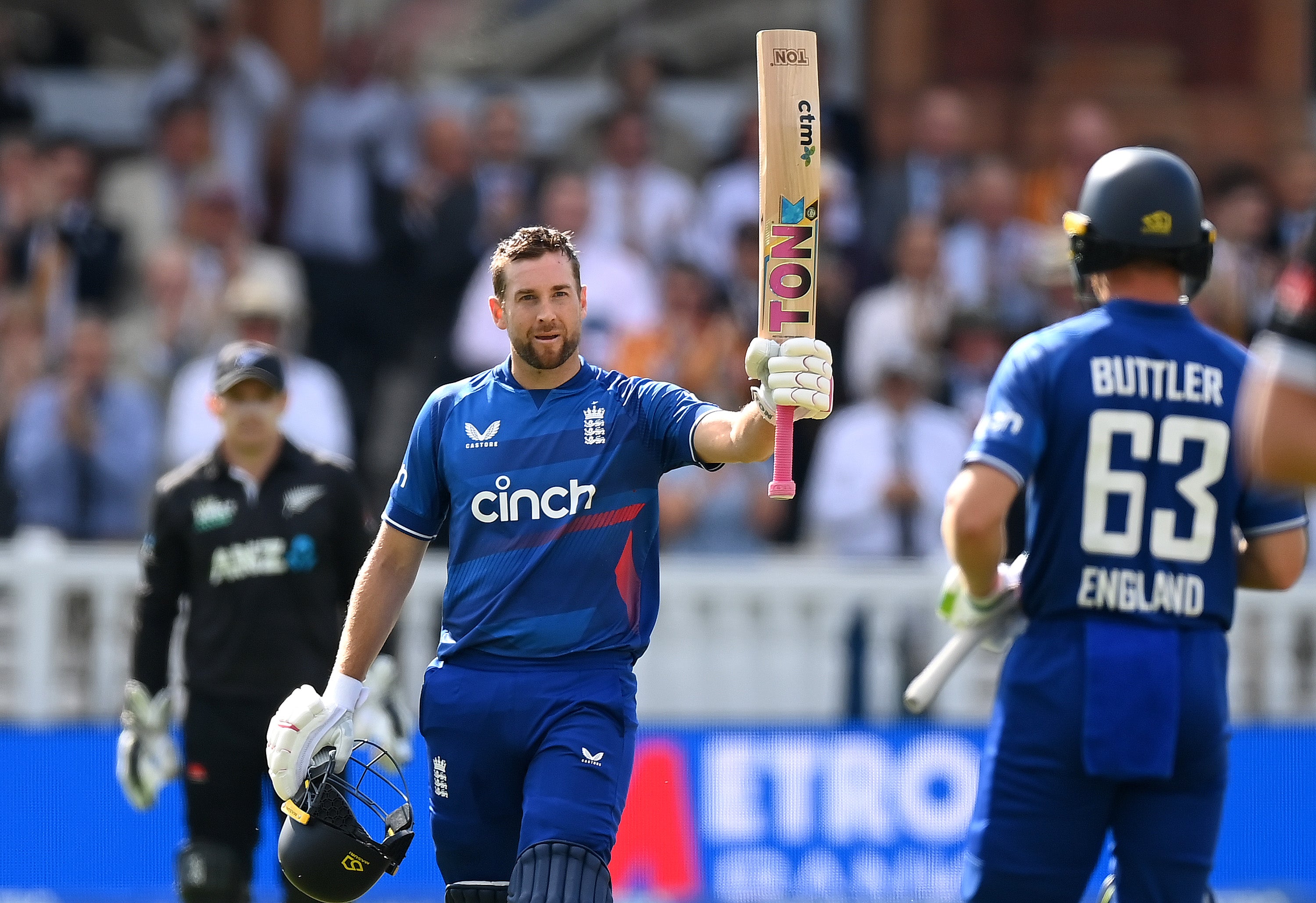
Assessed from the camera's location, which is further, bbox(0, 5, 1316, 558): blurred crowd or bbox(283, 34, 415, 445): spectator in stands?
bbox(283, 34, 415, 445): spectator in stands

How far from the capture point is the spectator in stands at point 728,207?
39.1 feet

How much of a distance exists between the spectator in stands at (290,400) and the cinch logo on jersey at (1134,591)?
19.6 feet

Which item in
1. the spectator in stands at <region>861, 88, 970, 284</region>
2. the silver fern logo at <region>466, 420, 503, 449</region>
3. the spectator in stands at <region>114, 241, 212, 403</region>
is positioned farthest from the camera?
the spectator in stands at <region>861, 88, 970, 284</region>

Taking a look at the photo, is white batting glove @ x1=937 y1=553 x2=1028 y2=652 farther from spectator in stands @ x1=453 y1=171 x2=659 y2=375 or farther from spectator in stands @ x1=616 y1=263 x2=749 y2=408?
spectator in stands @ x1=453 y1=171 x2=659 y2=375

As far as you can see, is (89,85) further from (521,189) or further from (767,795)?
(767,795)

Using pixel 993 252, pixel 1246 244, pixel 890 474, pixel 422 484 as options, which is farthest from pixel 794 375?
pixel 1246 244

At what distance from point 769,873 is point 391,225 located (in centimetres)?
453

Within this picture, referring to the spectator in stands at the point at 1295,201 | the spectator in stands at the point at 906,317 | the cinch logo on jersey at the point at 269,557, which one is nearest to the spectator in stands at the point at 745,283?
the spectator in stands at the point at 906,317

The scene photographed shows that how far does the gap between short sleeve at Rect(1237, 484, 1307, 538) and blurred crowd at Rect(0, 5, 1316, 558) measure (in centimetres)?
529

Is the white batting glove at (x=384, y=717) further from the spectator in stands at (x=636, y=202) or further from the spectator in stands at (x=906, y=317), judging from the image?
the spectator in stands at (x=636, y=202)

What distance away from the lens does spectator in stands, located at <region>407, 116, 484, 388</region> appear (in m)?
11.6

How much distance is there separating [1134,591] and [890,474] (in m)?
5.75

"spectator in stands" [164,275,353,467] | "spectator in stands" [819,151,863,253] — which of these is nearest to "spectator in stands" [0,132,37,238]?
"spectator in stands" [164,275,353,467]

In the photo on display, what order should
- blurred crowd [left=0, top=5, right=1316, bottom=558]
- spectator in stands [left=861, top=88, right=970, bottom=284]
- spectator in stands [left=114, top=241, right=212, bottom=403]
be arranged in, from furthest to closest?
spectator in stands [left=861, top=88, right=970, bottom=284] < spectator in stands [left=114, top=241, right=212, bottom=403] < blurred crowd [left=0, top=5, right=1316, bottom=558]
